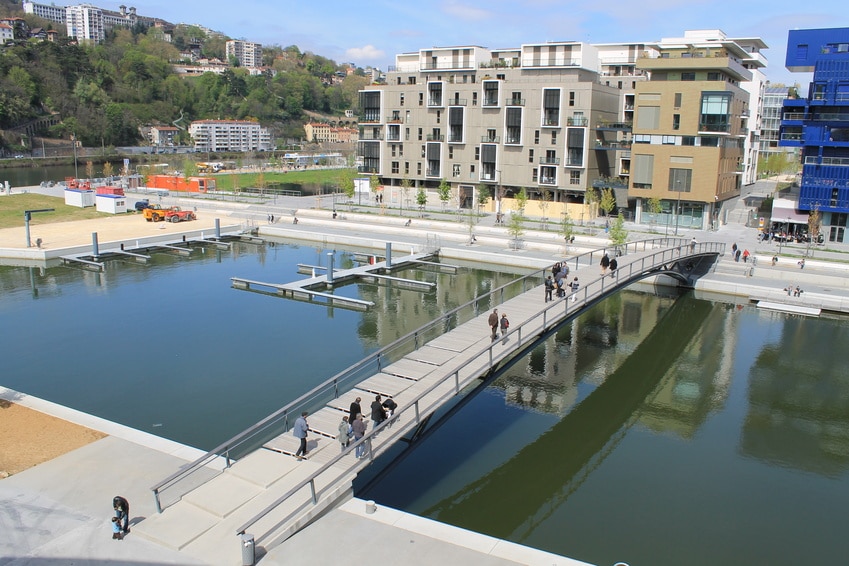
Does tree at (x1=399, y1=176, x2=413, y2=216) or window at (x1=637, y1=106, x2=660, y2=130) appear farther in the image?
tree at (x1=399, y1=176, x2=413, y2=216)

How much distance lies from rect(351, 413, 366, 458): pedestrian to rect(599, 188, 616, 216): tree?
4945 cm

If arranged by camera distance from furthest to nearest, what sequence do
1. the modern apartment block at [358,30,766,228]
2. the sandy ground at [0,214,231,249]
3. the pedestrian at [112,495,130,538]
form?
the modern apartment block at [358,30,766,228]
the sandy ground at [0,214,231,249]
the pedestrian at [112,495,130,538]

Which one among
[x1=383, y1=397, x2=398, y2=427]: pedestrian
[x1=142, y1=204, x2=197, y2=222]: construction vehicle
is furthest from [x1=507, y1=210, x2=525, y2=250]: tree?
[x1=383, y1=397, x2=398, y2=427]: pedestrian

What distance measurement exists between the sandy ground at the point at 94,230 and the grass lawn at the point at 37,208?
118 cm

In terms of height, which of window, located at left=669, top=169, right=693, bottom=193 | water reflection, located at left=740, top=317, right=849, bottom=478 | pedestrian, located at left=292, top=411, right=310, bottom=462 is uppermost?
window, located at left=669, top=169, right=693, bottom=193

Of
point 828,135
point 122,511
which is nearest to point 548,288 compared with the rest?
point 122,511

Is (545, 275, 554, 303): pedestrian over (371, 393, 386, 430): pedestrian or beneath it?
over

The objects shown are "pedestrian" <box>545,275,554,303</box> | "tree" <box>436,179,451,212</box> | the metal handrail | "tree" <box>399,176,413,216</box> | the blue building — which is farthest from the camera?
"tree" <box>399,176,413,216</box>

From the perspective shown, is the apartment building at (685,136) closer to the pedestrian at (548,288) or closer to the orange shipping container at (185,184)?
the pedestrian at (548,288)

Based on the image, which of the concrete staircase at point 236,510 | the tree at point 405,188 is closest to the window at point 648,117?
the tree at point 405,188

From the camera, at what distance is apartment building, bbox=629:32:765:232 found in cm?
5688

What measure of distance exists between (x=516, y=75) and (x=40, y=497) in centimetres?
6083

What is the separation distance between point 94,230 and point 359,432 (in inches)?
1925

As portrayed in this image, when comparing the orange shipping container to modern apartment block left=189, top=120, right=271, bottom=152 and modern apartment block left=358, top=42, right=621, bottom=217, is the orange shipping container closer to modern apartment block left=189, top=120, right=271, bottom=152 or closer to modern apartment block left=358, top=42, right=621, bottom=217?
modern apartment block left=358, top=42, right=621, bottom=217
